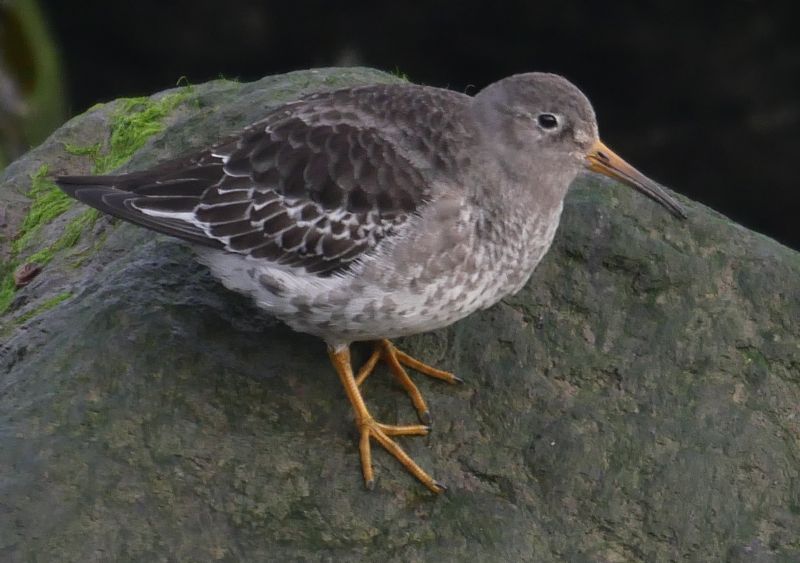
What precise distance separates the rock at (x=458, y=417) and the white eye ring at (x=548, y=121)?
1031mm

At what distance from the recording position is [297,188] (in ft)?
20.8

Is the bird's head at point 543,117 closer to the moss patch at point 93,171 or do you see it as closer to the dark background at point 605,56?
the moss patch at point 93,171

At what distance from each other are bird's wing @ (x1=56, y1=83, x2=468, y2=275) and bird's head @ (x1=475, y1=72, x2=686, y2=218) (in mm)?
470

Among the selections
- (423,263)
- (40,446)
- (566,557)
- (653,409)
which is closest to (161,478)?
(40,446)

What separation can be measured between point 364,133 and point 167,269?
155cm

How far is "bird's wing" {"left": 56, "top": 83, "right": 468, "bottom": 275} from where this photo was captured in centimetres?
625

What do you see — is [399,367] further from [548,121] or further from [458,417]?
[548,121]

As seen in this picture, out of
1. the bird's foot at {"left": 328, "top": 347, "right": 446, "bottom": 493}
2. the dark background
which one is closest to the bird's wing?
the bird's foot at {"left": 328, "top": 347, "right": 446, "bottom": 493}

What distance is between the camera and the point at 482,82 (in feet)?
42.8

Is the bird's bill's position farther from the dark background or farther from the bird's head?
the dark background

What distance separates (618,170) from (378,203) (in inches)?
59.7

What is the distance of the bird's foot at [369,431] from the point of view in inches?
248

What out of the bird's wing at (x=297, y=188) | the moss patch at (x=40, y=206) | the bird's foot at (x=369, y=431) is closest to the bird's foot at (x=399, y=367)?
the bird's foot at (x=369, y=431)

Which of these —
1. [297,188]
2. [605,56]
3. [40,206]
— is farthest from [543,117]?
[605,56]
